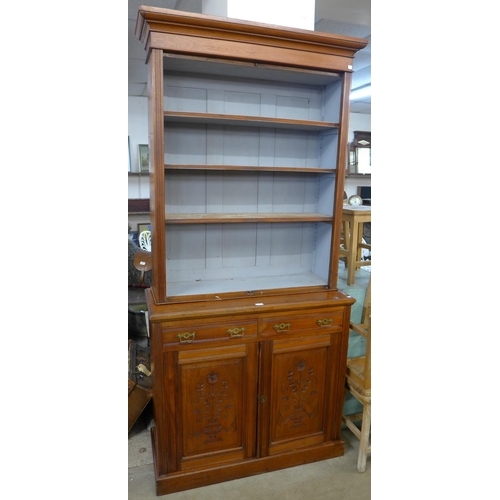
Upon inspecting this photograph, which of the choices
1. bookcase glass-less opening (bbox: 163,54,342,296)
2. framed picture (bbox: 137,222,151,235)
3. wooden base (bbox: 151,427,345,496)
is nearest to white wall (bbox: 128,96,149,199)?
framed picture (bbox: 137,222,151,235)

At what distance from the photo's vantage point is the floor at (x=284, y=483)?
74.0 inches

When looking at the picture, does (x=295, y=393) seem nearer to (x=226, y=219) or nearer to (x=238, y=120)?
(x=226, y=219)

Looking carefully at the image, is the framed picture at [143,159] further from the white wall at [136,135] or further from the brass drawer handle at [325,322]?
the brass drawer handle at [325,322]

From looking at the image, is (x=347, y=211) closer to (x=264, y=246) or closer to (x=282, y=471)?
(x=264, y=246)

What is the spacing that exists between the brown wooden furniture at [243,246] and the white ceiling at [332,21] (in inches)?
23.1

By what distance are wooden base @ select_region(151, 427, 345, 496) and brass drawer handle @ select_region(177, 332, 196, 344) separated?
652 mm

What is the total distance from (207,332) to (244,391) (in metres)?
0.36

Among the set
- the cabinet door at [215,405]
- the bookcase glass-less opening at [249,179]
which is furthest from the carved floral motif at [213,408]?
the bookcase glass-less opening at [249,179]

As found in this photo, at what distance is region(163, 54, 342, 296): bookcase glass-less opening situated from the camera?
2033 mm

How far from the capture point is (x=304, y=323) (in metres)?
1.97

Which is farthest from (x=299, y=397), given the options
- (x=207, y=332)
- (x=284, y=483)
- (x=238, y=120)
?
(x=238, y=120)

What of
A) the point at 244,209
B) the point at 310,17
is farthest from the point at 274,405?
the point at 310,17

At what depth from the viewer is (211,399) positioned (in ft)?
6.18

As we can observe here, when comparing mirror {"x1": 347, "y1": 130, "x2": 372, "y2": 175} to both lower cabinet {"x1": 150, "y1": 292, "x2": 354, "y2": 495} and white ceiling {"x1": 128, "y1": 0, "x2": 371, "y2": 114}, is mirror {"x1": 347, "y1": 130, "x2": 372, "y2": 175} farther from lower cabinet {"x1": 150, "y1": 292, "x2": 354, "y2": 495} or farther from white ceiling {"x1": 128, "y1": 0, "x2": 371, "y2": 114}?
lower cabinet {"x1": 150, "y1": 292, "x2": 354, "y2": 495}
